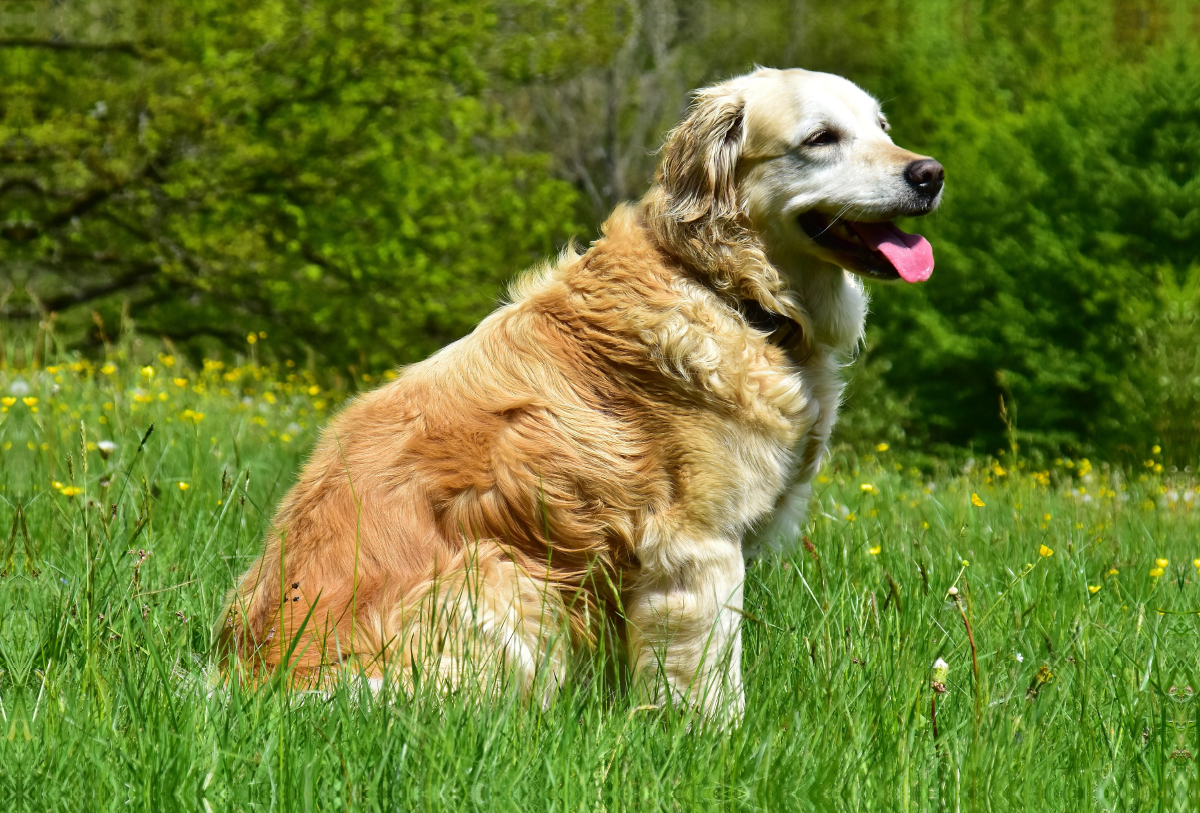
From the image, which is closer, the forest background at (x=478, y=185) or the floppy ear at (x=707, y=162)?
the floppy ear at (x=707, y=162)

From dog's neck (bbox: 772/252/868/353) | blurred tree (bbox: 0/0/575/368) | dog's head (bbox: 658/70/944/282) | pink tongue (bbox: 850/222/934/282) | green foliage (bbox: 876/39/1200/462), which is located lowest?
green foliage (bbox: 876/39/1200/462)

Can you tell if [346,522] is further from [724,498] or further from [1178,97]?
[1178,97]

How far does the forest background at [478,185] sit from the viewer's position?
44.0 ft

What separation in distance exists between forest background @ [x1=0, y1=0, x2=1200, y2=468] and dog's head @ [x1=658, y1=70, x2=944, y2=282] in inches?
175

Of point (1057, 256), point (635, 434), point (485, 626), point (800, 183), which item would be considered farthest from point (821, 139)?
point (1057, 256)

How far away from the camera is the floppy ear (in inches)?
127

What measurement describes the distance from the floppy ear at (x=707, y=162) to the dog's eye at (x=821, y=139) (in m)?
0.22

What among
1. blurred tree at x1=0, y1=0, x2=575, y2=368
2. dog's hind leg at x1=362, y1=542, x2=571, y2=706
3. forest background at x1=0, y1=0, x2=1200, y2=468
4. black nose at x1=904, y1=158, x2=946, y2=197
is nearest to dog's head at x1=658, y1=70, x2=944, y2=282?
black nose at x1=904, y1=158, x2=946, y2=197

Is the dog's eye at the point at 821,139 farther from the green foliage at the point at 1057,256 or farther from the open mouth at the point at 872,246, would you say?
the green foliage at the point at 1057,256

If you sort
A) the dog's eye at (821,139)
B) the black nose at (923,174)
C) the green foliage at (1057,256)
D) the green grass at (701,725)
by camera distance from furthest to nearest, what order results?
the green foliage at (1057,256)
the dog's eye at (821,139)
the black nose at (923,174)
the green grass at (701,725)

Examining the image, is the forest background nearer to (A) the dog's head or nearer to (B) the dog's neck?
(A) the dog's head

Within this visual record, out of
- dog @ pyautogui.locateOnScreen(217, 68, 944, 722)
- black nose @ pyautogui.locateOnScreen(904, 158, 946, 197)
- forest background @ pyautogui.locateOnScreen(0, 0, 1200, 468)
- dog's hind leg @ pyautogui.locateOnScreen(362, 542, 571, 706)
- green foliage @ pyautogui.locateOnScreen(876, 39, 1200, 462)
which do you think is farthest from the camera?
green foliage @ pyautogui.locateOnScreen(876, 39, 1200, 462)

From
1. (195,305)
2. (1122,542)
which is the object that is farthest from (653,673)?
(195,305)

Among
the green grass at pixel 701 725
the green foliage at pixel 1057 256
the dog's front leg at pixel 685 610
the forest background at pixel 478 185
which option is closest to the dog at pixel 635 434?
the dog's front leg at pixel 685 610
